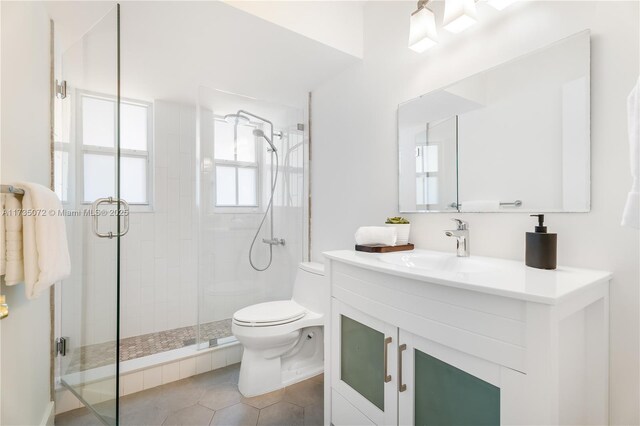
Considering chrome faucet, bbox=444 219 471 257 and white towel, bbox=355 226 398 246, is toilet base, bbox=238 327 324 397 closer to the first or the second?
white towel, bbox=355 226 398 246

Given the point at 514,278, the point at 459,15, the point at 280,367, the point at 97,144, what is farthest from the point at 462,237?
the point at 97,144

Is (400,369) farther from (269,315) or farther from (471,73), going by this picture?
(471,73)

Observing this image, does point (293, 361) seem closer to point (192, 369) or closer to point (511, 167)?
point (192, 369)

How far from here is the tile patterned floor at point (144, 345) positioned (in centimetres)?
147

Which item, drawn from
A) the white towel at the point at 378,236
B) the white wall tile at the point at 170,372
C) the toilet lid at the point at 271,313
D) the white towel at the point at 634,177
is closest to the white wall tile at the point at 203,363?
the white wall tile at the point at 170,372

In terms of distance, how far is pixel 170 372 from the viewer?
1968 mm

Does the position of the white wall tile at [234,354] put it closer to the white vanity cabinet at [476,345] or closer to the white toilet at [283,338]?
the white toilet at [283,338]

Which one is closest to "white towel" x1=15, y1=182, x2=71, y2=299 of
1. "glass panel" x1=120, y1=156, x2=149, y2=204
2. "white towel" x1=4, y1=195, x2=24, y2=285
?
"white towel" x1=4, y1=195, x2=24, y2=285

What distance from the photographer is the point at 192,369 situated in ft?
6.71

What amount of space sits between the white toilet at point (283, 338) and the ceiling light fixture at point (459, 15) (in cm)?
137

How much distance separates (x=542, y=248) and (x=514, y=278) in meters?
0.23

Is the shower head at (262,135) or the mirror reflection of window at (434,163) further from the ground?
the shower head at (262,135)

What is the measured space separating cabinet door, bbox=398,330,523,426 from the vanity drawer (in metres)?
0.04

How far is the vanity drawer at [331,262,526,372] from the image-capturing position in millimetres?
757
